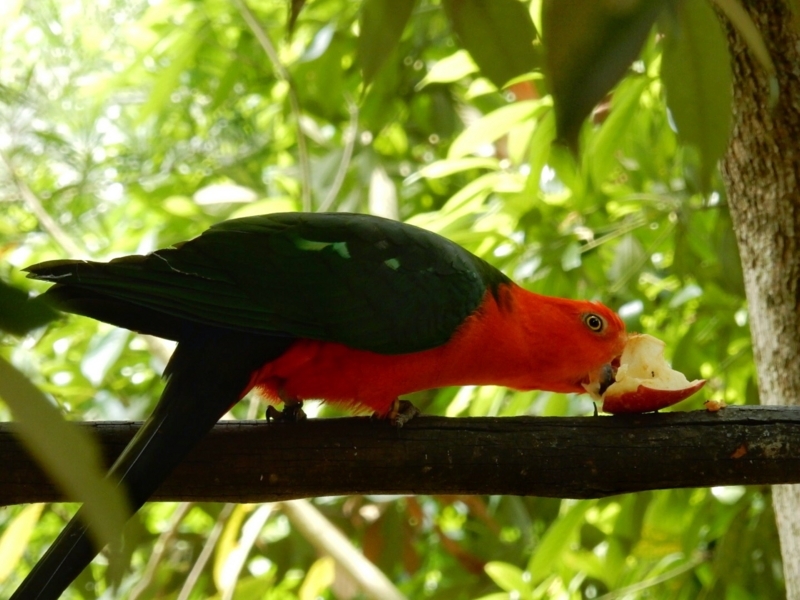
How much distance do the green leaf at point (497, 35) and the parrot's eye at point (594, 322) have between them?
1.70m

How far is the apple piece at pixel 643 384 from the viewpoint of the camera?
73.7 inches

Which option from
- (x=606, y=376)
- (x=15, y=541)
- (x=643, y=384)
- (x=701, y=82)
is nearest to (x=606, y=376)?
(x=606, y=376)

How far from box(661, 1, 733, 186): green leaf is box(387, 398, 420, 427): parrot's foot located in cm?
136

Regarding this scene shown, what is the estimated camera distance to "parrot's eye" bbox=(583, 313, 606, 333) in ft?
7.33

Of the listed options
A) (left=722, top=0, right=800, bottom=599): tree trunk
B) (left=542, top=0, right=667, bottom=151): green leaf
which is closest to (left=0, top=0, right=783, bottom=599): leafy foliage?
(left=722, top=0, right=800, bottom=599): tree trunk

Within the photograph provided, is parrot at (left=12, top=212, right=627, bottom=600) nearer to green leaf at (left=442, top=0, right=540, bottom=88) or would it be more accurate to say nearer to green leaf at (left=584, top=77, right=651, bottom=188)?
green leaf at (left=584, top=77, right=651, bottom=188)

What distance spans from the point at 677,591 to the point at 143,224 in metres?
2.64

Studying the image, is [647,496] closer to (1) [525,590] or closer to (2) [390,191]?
(1) [525,590]

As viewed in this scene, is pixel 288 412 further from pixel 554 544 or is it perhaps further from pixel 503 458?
pixel 554 544

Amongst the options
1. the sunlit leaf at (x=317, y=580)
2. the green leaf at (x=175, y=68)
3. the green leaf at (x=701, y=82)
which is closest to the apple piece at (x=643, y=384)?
the sunlit leaf at (x=317, y=580)

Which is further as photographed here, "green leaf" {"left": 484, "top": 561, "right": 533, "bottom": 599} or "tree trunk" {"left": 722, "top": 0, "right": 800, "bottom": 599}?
"green leaf" {"left": 484, "top": 561, "right": 533, "bottom": 599}

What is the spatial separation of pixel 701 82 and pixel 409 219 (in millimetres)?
2722

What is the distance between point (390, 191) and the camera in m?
3.24

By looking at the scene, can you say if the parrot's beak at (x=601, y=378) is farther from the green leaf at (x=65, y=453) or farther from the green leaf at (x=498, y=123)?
the green leaf at (x=65, y=453)
